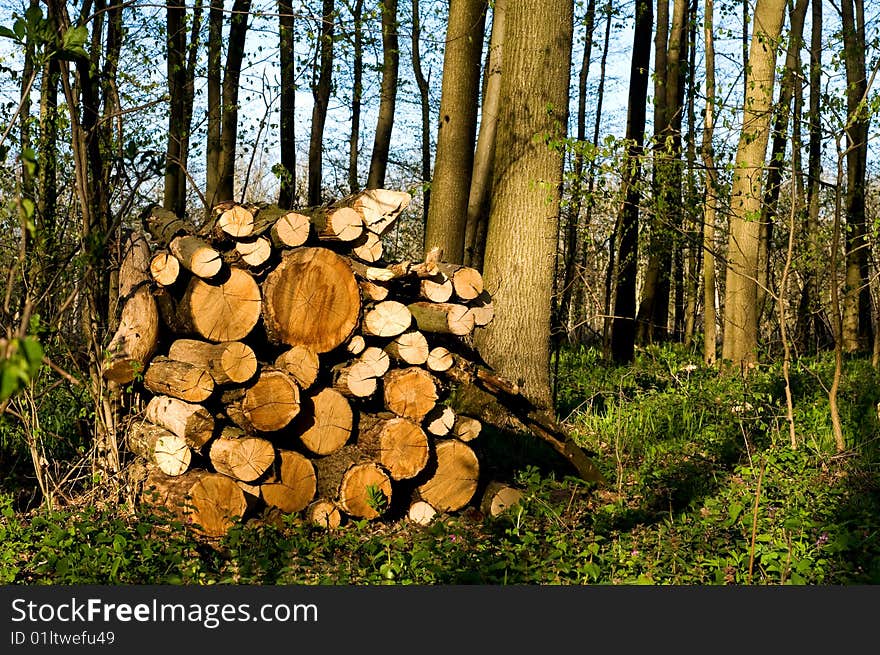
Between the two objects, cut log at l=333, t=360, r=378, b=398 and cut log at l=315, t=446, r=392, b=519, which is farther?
cut log at l=333, t=360, r=378, b=398

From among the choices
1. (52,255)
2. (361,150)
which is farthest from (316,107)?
(52,255)

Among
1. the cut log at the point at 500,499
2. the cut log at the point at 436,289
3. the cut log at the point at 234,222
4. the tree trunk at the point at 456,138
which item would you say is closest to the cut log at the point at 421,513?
the cut log at the point at 500,499

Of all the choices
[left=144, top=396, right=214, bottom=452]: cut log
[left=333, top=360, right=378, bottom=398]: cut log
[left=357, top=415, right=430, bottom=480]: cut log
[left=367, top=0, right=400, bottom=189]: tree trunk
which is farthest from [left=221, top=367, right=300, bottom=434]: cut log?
[left=367, top=0, right=400, bottom=189]: tree trunk

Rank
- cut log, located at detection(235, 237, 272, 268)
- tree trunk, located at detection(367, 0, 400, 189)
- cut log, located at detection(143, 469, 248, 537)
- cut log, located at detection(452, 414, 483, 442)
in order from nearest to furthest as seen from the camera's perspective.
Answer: cut log, located at detection(143, 469, 248, 537), cut log, located at detection(235, 237, 272, 268), cut log, located at detection(452, 414, 483, 442), tree trunk, located at detection(367, 0, 400, 189)

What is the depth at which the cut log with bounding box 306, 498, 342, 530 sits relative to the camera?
553 centimetres

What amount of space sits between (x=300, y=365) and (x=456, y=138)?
4796mm

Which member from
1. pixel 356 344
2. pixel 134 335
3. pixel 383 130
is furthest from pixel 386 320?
pixel 383 130

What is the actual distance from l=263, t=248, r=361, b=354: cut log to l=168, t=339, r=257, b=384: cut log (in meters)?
0.26

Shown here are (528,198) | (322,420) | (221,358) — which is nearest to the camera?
(221,358)

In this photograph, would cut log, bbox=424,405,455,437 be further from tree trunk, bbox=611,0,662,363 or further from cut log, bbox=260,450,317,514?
tree trunk, bbox=611,0,662,363

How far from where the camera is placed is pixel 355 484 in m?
5.53

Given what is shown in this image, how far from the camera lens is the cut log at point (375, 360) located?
222 inches

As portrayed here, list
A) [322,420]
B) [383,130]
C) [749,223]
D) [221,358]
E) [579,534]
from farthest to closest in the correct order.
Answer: [383,130]
[749,223]
[322,420]
[221,358]
[579,534]

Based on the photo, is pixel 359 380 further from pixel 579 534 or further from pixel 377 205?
pixel 579 534
